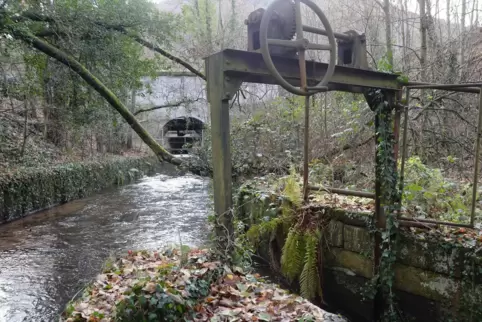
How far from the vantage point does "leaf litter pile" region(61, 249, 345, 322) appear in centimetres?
318

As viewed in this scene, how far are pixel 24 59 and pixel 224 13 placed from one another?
1578 cm

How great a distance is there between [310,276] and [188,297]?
275 centimetres

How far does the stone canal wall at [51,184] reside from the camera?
35.2 feet

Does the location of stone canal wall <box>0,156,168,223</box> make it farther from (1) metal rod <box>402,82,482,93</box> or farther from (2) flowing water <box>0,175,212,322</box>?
(1) metal rod <box>402,82,482,93</box>

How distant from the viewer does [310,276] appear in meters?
5.68

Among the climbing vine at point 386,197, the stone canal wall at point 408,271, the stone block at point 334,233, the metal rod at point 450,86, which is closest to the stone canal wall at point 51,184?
the stone canal wall at point 408,271

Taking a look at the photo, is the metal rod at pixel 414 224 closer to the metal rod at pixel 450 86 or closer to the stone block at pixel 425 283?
the stone block at pixel 425 283

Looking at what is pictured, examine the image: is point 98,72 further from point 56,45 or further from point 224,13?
point 224,13

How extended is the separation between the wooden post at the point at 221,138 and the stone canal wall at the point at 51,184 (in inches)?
347

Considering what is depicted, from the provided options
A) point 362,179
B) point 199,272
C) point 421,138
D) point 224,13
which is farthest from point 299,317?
point 224,13

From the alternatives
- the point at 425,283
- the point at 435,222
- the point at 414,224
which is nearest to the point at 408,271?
the point at 425,283

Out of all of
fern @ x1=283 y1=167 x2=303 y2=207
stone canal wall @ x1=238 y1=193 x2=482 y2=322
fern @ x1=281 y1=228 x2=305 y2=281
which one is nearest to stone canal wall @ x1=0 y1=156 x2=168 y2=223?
stone canal wall @ x1=238 y1=193 x2=482 y2=322

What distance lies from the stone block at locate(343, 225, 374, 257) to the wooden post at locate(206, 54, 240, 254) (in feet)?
7.99

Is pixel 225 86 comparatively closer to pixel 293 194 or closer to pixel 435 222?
pixel 293 194
